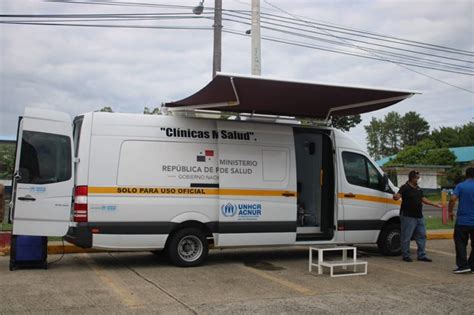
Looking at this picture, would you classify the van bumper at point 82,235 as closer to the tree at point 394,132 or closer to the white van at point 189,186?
the white van at point 189,186

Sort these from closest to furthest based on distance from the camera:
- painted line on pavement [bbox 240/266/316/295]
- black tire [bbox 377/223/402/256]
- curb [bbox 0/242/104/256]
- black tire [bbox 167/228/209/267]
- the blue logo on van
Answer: painted line on pavement [bbox 240/266/316/295]
black tire [bbox 167/228/209/267]
the blue logo on van
curb [bbox 0/242/104/256]
black tire [bbox 377/223/402/256]

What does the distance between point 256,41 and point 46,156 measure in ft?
24.9

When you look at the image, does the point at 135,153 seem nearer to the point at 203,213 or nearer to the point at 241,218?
the point at 203,213

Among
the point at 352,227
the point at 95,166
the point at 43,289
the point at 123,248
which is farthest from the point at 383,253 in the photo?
the point at 43,289

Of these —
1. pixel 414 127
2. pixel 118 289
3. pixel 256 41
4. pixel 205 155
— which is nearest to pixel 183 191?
pixel 205 155

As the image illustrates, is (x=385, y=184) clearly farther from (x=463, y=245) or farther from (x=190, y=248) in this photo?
(x=190, y=248)

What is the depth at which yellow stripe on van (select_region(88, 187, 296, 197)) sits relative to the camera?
8.53 meters

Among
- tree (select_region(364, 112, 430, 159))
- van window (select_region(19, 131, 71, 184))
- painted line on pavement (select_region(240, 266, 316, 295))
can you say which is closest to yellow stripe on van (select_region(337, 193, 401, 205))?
painted line on pavement (select_region(240, 266, 316, 295))

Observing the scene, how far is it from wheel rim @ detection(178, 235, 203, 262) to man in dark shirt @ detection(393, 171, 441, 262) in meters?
4.09

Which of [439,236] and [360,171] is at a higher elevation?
[360,171]

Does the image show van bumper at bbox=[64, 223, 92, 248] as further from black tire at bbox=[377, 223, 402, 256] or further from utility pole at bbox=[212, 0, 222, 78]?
utility pole at bbox=[212, 0, 222, 78]

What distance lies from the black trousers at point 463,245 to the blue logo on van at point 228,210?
3888 mm

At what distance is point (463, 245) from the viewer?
360 inches

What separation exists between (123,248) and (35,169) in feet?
6.12
